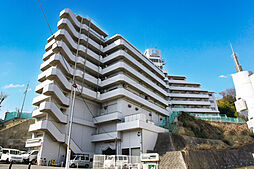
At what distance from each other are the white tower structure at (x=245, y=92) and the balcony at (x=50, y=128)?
981 inches

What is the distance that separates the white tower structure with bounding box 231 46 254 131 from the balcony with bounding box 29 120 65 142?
24905mm

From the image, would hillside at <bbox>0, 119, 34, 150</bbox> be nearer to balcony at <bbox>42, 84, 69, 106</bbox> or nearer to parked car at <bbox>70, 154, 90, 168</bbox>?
balcony at <bbox>42, 84, 69, 106</bbox>

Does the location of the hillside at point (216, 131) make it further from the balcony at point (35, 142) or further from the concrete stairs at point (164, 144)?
the balcony at point (35, 142)

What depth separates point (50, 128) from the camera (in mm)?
25625

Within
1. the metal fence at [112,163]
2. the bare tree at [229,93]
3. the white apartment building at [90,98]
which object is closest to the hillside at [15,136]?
the white apartment building at [90,98]

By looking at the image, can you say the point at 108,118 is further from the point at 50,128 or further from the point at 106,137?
the point at 50,128

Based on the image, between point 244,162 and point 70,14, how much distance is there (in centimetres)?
3706

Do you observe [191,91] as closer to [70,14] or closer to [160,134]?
[160,134]

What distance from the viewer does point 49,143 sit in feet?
87.0

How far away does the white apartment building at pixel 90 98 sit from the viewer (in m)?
26.8

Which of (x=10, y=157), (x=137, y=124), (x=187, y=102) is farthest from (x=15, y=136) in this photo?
(x=187, y=102)

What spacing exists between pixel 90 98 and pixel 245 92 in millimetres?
29280

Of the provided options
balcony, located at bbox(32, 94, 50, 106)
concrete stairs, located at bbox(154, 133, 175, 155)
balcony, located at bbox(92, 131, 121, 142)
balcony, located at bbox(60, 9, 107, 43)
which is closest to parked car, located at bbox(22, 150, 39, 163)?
balcony, located at bbox(32, 94, 50, 106)

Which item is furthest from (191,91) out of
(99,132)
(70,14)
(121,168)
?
(121,168)
